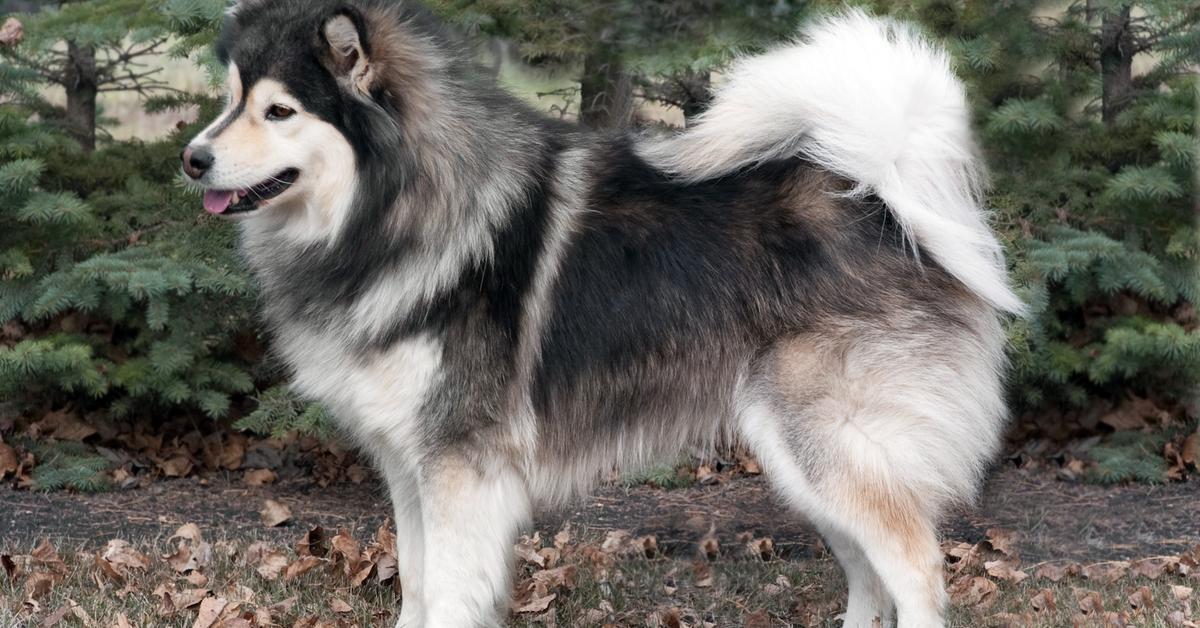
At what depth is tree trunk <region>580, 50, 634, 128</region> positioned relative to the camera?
19.2 feet

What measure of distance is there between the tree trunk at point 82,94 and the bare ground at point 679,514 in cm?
181

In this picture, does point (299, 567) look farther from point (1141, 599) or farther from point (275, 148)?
point (1141, 599)

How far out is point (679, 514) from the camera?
527cm

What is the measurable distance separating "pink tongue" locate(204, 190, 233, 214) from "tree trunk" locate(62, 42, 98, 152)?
121 inches

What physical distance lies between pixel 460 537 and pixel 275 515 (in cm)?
195

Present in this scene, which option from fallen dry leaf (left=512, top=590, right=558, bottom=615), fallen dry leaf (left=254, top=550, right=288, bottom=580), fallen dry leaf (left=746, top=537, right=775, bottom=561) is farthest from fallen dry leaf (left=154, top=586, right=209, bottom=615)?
fallen dry leaf (left=746, top=537, right=775, bottom=561)

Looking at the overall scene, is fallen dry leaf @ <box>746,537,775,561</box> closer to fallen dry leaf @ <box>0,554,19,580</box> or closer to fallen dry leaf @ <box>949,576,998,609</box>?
fallen dry leaf @ <box>949,576,998,609</box>

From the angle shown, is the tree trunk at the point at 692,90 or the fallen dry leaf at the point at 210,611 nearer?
the fallen dry leaf at the point at 210,611

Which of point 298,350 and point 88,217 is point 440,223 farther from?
point 88,217

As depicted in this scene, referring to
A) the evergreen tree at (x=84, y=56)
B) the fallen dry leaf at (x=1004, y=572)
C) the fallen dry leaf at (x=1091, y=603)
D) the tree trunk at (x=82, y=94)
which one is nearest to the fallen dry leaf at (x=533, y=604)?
the fallen dry leaf at (x=1004, y=572)

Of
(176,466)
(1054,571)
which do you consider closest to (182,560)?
(176,466)

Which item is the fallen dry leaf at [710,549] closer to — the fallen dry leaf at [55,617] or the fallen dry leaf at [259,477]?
the fallen dry leaf at [259,477]

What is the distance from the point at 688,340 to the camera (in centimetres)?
344

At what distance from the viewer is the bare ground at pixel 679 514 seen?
190 inches
